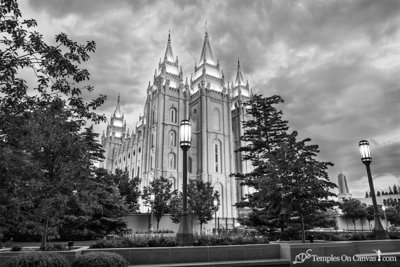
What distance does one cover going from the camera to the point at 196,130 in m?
62.5

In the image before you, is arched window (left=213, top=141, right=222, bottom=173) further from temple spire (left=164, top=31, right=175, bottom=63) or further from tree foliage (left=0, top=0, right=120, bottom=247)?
tree foliage (left=0, top=0, right=120, bottom=247)

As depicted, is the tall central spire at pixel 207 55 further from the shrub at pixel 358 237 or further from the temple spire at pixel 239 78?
the shrub at pixel 358 237

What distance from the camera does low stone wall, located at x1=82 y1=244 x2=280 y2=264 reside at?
8844 mm

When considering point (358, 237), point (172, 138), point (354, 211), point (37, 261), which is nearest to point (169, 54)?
point (172, 138)

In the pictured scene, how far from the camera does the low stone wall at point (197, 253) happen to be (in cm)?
884

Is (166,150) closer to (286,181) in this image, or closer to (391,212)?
(391,212)

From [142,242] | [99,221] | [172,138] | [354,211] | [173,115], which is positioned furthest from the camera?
[173,115]

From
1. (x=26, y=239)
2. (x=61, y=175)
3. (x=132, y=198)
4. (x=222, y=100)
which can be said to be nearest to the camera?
(x=61, y=175)

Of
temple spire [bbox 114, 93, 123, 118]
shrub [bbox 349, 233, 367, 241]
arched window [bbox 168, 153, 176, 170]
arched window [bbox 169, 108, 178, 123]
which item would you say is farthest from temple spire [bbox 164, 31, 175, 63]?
shrub [bbox 349, 233, 367, 241]

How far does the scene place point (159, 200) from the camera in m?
37.4

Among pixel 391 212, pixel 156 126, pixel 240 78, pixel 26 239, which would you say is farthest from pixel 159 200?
pixel 240 78

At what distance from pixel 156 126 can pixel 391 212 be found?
45.9m

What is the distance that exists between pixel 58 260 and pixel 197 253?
4231mm

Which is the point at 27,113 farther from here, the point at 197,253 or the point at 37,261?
the point at 197,253
